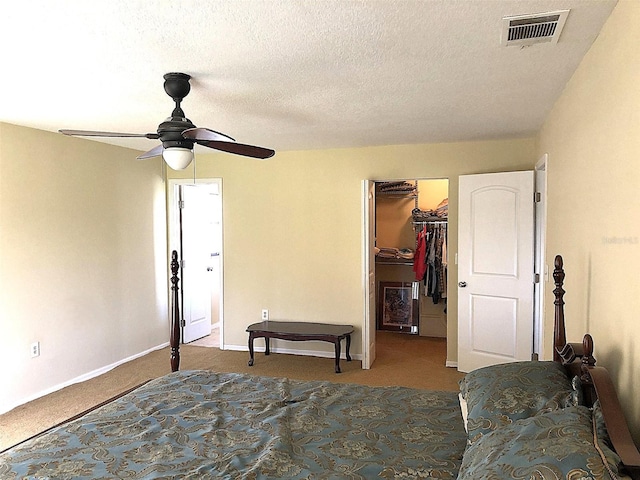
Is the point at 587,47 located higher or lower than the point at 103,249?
higher

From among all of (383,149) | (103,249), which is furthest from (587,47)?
(103,249)

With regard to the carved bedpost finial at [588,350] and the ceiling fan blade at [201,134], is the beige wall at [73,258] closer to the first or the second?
the ceiling fan blade at [201,134]

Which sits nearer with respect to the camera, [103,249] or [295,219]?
[103,249]

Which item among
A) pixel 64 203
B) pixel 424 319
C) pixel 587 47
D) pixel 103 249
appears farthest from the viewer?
pixel 424 319

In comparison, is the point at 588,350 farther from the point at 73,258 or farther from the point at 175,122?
the point at 73,258

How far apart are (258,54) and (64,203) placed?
307cm

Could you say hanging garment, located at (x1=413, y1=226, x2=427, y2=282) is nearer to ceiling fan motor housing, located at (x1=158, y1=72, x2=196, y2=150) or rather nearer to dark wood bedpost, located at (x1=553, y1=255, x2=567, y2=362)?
dark wood bedpost, located at (x1=553, y1=255, x2=567, y2=362)

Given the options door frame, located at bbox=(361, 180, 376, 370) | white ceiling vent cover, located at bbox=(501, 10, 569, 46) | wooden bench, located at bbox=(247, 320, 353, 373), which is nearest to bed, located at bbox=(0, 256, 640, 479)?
white ceiling vent cover, located at bbox=(501, 10, 569, 46)

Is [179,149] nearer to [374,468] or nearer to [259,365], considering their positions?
[374,468]

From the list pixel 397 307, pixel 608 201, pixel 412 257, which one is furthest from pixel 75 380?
pixel 608 201

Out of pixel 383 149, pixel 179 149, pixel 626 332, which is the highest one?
pixel 383 149

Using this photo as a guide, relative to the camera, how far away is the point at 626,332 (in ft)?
5.91

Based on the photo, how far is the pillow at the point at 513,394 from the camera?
173 cm

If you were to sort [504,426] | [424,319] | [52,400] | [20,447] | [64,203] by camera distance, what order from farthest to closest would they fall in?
1. [424,319]
2. [64,203]
3. [52,400]
4. [20,447]
5. [504,426]
